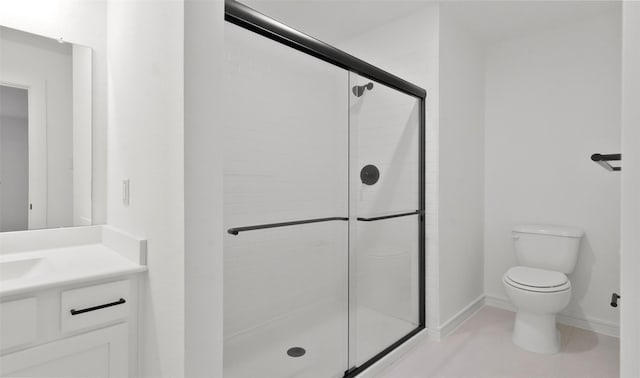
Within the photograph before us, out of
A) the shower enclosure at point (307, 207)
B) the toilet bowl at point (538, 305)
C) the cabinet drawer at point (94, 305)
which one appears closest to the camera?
the cabinet drawer at point (94, 305)

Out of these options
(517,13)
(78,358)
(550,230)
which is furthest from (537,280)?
(78,358)

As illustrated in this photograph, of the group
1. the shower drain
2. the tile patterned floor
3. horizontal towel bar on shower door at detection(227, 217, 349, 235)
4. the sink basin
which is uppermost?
horizontal towel bar on shower door at detection(227, 217, 349, 235)

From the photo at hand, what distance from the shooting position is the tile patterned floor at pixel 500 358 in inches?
79.1

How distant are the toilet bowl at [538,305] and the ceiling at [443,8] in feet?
6.35

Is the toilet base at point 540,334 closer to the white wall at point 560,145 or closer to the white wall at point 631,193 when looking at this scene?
the white wall at point 560,145

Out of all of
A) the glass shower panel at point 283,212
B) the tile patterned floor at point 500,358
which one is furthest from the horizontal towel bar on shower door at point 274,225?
the tile patterned floor at point 500,358

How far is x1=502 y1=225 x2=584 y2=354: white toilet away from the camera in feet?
7.24

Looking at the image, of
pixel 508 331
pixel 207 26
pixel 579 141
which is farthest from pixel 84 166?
pixel 579 141

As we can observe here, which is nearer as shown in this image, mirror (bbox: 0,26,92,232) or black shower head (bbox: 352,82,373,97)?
mirror (bbox: 0,26,92,232)

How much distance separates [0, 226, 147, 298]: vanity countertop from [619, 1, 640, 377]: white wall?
63.5 inches

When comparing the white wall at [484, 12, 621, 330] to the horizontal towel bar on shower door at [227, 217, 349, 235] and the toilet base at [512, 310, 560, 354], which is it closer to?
the toilet base at [512, 310, 560, 354]

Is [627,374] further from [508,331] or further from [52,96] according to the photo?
[52,96]

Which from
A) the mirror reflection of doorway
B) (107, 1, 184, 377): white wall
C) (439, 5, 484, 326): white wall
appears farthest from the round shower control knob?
the mirror reflection of doorway

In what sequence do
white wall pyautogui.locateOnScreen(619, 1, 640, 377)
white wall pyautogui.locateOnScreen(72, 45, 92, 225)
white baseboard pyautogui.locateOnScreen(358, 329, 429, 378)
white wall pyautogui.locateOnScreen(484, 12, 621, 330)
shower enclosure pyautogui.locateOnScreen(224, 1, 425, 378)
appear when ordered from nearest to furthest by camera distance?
white wall pyautogui.locateOnScreen(619, 1, 640, 377)
shower enclosure pyautogui.locateOnScreen(224, 1, 425, 378)
white wall pyautogui.locateOnScreen(72, 45, 92, 225)
white baseboard pyautogui.locateOnScreen(358, 329, 429, 378)
white wall pyautogui.locateOnScreen(484, 12, 621, 330)
